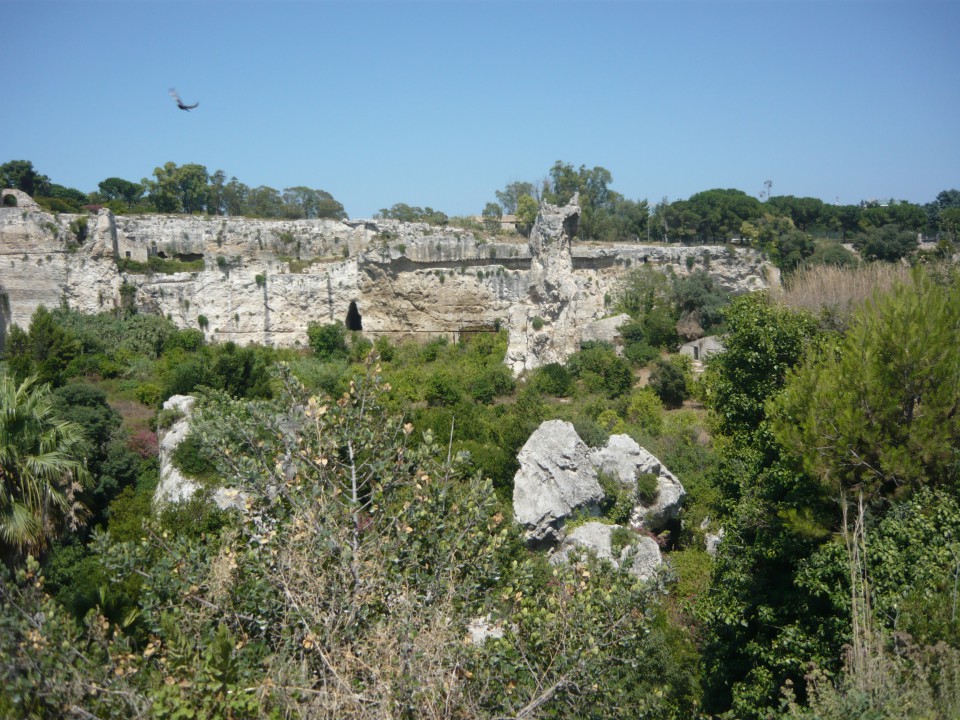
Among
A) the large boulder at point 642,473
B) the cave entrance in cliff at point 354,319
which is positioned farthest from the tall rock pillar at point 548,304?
the large boulder at point 642,473

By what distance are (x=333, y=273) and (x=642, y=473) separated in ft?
46.7

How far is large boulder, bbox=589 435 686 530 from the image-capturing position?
13.8 m

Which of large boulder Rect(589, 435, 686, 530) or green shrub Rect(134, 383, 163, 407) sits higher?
green shrub Rect(134, 383, 163, 407)

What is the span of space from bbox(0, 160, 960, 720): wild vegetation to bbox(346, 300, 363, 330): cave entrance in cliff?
12731 mm

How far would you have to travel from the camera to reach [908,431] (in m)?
7.25

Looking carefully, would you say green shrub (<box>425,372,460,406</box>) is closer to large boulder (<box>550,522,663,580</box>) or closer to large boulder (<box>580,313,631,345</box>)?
large boulder (<box>580,313,631,345</box>)

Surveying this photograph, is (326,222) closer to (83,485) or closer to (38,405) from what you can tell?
(83,485)

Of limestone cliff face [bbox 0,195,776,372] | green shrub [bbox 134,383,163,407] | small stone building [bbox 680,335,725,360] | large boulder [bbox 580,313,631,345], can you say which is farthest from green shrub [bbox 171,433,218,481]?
small stone building [bbox 680,335,725,360]

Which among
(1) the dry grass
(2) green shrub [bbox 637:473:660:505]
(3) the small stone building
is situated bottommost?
(2) green shrub [bbox 637:473:660:505]

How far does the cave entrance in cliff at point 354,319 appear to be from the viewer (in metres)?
25.9

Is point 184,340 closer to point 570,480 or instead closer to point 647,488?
point 570,480

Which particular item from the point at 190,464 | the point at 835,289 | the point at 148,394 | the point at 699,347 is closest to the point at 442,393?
the point at 148,394

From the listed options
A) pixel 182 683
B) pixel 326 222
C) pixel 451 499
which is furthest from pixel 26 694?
pixel 326 222

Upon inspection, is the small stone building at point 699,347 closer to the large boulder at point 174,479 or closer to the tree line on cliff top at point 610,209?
the tree line on cliff top at point 610,209
